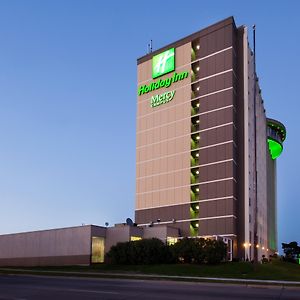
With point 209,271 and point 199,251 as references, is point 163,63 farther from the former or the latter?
point 209,271

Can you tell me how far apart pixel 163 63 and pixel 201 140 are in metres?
18.4

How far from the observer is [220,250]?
51.8 m

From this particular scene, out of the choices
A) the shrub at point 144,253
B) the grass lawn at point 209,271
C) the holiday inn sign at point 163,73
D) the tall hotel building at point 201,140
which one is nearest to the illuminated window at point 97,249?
the shrub at point 144,253

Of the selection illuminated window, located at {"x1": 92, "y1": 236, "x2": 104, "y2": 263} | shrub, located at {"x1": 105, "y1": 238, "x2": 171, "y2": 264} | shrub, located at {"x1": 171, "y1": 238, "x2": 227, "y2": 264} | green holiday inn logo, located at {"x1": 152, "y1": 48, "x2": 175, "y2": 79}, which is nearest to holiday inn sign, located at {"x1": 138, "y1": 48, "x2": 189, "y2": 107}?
green holiday inn logo, located at {"x1": 152, "y1": 48, "x2": 175, "y2": 79}

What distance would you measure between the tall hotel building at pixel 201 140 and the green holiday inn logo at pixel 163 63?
18cm

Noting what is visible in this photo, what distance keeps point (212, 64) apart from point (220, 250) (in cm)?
4171

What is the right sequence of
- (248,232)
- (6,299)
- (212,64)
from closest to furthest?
1. (6,299)
2. (248,232)
3. (212,64)

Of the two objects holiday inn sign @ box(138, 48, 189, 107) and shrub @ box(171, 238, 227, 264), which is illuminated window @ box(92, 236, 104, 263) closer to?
shrub @ box(171, 238, 227, 264)

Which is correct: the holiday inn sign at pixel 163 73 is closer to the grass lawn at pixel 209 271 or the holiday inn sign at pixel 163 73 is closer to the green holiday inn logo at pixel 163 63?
the green holiday inn logo at pixel 163 63

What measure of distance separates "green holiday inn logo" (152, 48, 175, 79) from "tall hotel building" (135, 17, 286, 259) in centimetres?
18

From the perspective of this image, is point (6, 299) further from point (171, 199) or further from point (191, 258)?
point (171, 199)

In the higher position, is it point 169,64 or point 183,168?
point 169,64

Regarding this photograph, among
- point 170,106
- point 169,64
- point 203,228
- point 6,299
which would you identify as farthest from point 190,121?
point 6,299

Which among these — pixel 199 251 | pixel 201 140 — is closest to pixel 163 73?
pixel 201 140
